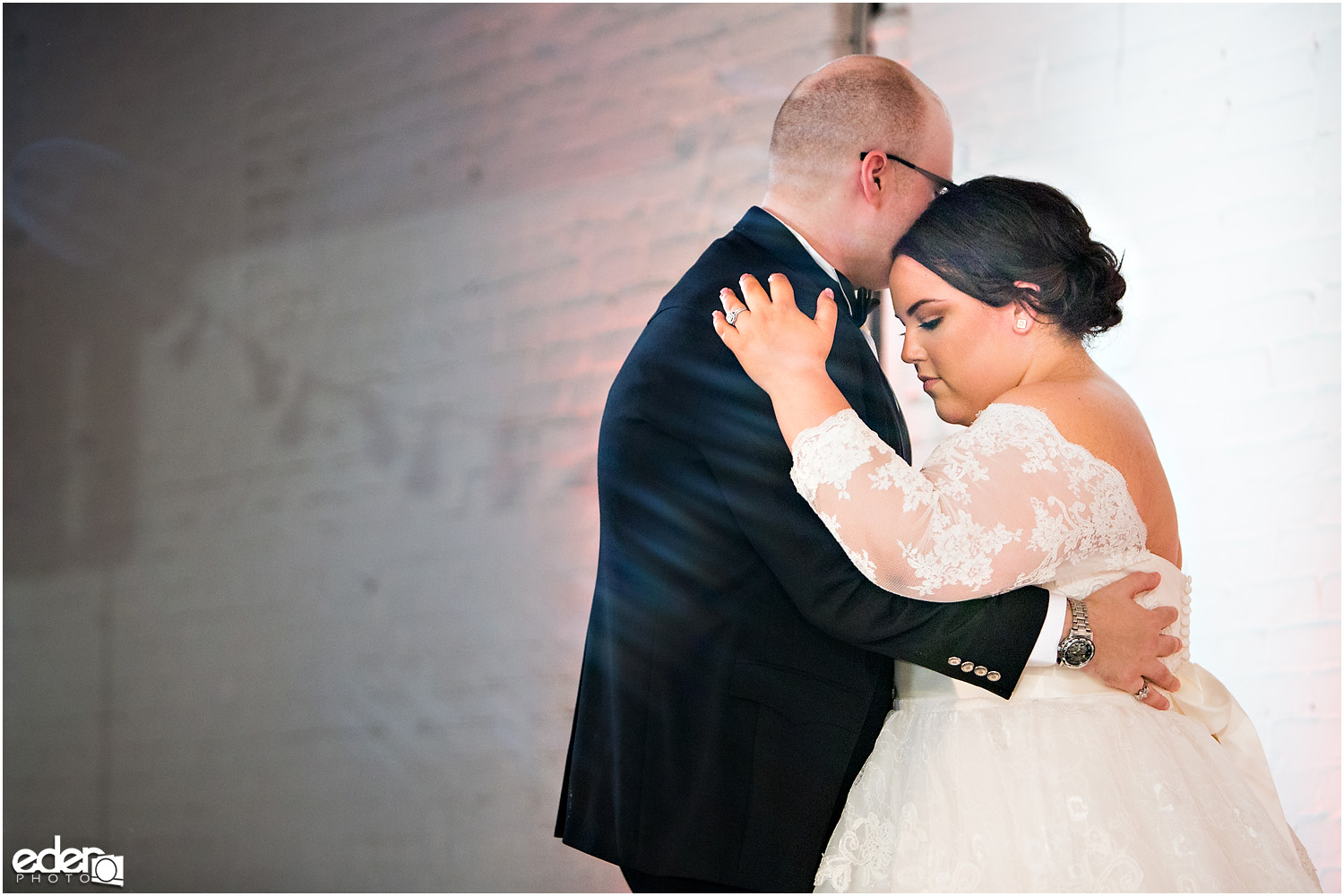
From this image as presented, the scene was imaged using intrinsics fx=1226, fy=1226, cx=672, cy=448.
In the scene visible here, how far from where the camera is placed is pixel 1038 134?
2676mm

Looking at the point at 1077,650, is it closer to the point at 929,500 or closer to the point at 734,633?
the point at 929,500

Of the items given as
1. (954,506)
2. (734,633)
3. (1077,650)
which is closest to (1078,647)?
(1077,650)

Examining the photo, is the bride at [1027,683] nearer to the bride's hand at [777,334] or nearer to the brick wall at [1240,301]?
the bride's hand at [777,334]

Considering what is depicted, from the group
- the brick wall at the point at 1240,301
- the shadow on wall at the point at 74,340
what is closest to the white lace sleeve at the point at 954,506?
the brick wall at the point at 1240,301

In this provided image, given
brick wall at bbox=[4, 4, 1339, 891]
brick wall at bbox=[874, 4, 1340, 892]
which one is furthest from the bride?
brick wall at bbox=[4, 4, 1339, 891]

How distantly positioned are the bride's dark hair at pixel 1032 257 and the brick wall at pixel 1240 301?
0.59 metres

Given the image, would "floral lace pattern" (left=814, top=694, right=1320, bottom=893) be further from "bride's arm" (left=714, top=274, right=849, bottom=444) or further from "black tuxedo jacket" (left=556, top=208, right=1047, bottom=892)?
"bride's arm" (left=714, top=274, right=849, bottom=444)

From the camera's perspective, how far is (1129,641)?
1688 millimetres

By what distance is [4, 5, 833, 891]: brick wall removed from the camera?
10.6ft

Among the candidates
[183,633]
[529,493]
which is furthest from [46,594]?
[529,493]

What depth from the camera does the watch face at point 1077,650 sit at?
168cm

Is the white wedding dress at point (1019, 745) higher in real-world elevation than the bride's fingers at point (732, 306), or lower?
lower

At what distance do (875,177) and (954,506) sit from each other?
2.54ft

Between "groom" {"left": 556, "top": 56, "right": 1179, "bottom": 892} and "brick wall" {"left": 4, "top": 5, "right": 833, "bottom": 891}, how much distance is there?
1.25 meters
